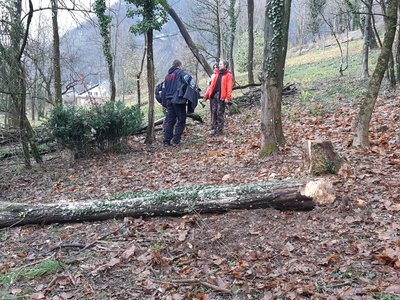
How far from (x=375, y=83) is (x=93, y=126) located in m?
6.91

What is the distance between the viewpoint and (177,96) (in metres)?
10.5

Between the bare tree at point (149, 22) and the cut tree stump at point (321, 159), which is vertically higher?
the bare tree at point (149, 22)

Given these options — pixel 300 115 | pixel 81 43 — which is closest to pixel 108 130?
pixel 300 115

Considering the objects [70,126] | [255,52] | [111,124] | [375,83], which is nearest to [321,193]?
[375,83]

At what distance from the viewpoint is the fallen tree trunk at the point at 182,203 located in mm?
5004

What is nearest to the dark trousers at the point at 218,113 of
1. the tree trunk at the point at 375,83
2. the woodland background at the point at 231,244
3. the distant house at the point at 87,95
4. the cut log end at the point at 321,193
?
the woodland background at the point at 231,244

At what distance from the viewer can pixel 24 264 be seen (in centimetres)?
470

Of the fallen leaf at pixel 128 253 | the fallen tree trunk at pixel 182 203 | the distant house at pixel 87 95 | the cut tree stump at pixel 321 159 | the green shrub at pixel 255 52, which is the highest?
the green shrub at pixel 255 52

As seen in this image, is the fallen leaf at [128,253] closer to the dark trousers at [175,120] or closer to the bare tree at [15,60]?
the bare tree at [15,60]

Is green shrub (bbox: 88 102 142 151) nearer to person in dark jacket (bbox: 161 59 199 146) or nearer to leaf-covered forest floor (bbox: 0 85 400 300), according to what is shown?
person in dark jacket (bbox: 161 59 199 146)

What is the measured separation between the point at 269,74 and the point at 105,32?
7.56 meters

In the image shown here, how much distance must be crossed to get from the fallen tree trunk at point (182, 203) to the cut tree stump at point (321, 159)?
19.8 inches

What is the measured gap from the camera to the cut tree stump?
215 inches

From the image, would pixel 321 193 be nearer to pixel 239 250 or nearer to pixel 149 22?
pixel 239 250
